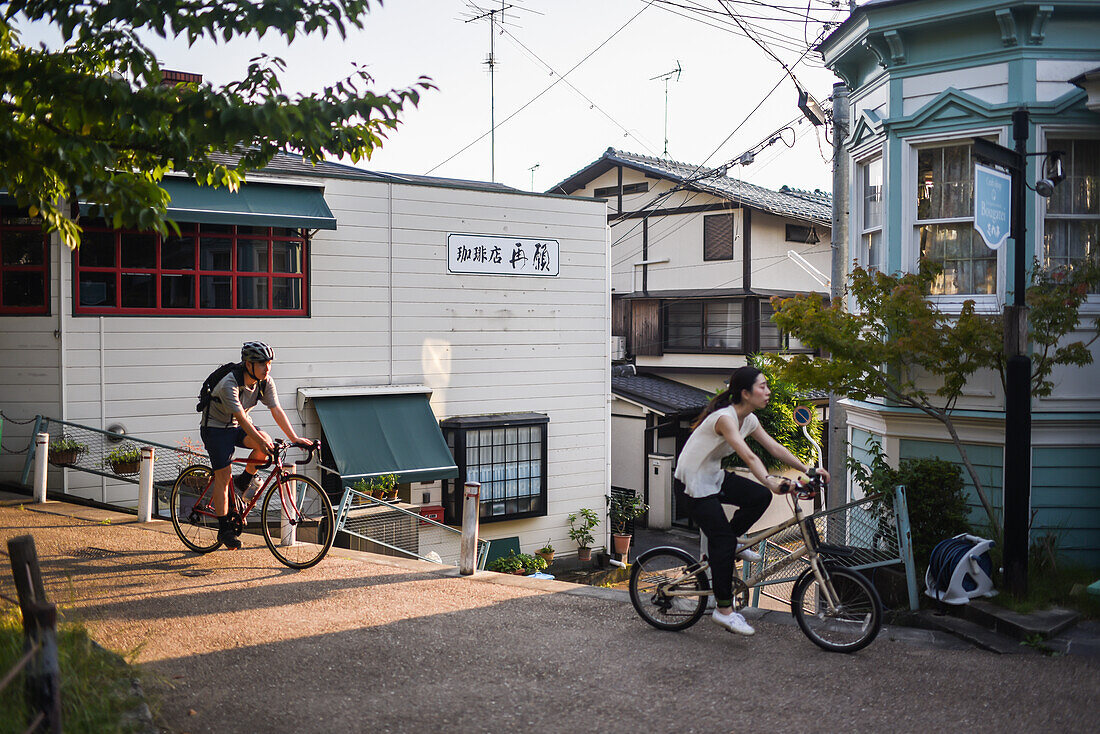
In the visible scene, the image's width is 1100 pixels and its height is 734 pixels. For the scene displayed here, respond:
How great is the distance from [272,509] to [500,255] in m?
8.59

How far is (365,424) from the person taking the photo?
47.4ft

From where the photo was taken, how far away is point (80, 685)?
4.42 m

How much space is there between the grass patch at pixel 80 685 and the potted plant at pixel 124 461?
713 centimetres

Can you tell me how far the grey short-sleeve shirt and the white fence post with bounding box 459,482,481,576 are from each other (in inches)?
74.7

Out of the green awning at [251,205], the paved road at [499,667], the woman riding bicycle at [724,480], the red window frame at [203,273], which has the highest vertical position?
the green awning at [251,205]

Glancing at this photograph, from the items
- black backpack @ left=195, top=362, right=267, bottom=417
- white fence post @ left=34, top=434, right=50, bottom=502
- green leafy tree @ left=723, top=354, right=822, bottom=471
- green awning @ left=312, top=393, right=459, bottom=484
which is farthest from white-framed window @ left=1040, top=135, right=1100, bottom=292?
green leafy tree @ left=723, top=354, right=822, bottom=471

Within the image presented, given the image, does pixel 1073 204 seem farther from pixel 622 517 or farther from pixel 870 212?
pixel 622 517

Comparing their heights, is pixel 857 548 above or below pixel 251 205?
below

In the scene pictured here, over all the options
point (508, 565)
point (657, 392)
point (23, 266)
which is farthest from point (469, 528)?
point (657, 392)

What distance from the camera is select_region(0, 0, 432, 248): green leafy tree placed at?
6035mm

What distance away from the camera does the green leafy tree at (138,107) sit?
604cm

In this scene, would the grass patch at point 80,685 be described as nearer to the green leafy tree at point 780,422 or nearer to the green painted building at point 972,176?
the green painted building at point 972,176

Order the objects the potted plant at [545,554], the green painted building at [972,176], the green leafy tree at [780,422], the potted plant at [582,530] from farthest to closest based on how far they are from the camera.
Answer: the green leafy tree at [780,422]
the potted plant at [582,530]
the potted plant at [545,554]
the green painted building at [972,176]

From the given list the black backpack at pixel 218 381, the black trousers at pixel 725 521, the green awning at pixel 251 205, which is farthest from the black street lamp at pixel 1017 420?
the green awning at pixel 251 205
